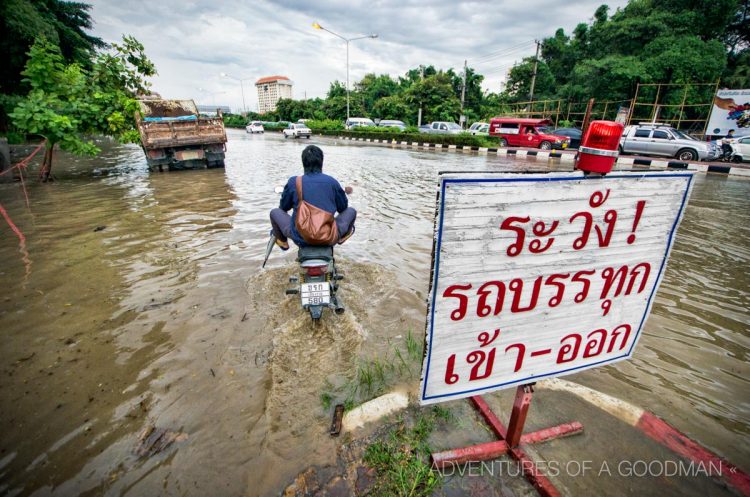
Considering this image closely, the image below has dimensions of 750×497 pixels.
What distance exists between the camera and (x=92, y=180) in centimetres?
936

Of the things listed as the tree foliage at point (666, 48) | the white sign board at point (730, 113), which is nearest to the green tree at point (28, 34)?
the white sign board at point (730, 113)

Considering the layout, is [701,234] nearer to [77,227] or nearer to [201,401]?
[201,401]

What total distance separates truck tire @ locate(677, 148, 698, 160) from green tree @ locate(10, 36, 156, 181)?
19.6 m

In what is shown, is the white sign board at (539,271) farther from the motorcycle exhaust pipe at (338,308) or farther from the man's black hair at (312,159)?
the man's black hair at (312,159)

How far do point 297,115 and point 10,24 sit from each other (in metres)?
41.5

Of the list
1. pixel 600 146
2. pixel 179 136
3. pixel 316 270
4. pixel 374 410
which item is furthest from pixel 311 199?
pixel 179 136

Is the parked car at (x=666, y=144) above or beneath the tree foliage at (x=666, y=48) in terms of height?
beneath

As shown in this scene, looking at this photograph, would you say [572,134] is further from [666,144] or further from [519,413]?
[519,413]

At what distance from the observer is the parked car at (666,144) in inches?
532

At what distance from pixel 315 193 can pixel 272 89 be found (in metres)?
150

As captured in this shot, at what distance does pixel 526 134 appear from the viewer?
20.0 metres

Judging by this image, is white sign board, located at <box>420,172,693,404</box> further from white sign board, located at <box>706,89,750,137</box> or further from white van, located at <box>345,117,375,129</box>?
white van, located at <box>345,117,375,129</box>

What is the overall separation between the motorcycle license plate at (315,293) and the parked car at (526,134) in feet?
63.3

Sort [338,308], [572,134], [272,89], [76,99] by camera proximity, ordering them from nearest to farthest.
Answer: [338,308] < [76,99] < [572,134] < [272,89]
